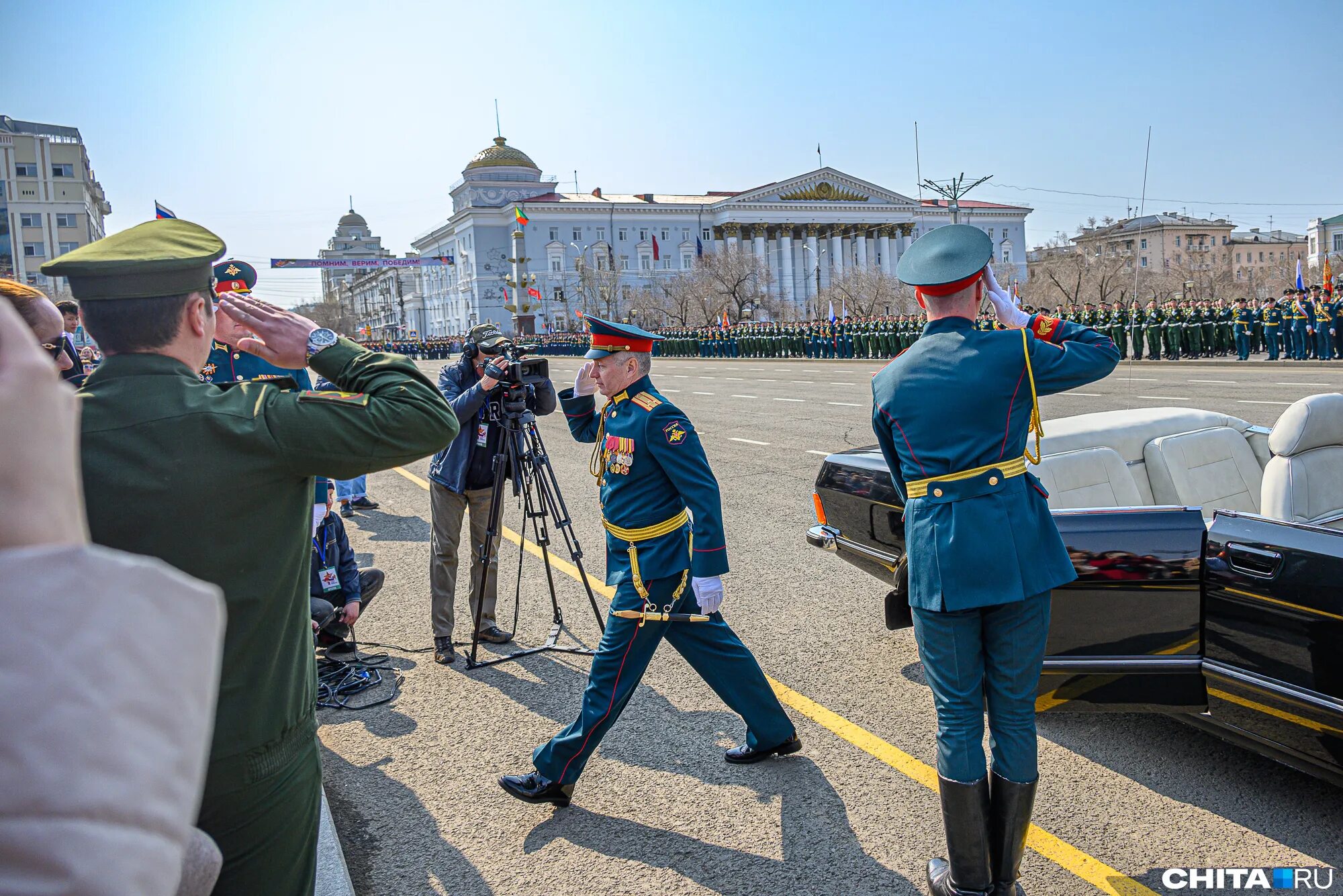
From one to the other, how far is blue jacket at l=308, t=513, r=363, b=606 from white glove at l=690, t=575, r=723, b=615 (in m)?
2.47

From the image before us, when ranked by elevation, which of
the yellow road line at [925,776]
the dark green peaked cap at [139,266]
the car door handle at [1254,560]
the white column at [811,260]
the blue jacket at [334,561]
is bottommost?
the yellow road line at [925,776]

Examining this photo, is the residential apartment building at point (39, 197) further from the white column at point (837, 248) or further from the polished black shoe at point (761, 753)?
the polished black shoe at point (761, 753)

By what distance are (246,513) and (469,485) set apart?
3.79m

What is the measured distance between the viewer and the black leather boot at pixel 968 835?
2.80 metres

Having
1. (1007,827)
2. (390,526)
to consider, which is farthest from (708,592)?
(390,526)

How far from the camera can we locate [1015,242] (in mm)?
110750

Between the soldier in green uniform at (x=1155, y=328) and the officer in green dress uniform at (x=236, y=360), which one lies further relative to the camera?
the soldier in green uniform at (x=1155, y=328)

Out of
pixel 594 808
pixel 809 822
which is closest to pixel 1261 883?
pixel 809 822

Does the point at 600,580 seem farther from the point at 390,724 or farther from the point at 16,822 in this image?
the point at 16,822

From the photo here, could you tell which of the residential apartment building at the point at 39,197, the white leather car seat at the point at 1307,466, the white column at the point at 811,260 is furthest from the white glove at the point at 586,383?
the residential apartment building at the point at 39,197

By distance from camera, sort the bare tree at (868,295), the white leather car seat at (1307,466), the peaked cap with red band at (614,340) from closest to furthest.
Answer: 1. the peaked cap with red band at (614,340)
2. the white leather car seat at (1307,466)
3. the bare tree at (868,295)

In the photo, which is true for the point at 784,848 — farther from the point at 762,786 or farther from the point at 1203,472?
the point at 1203,472

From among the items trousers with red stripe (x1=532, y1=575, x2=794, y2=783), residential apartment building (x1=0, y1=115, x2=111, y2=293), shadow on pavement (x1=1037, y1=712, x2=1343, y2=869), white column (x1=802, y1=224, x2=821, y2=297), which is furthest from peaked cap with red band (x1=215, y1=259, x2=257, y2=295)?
residential apartment building (x1=0, y1=115, x2=111, y2=293)

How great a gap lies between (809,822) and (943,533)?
131 cm
